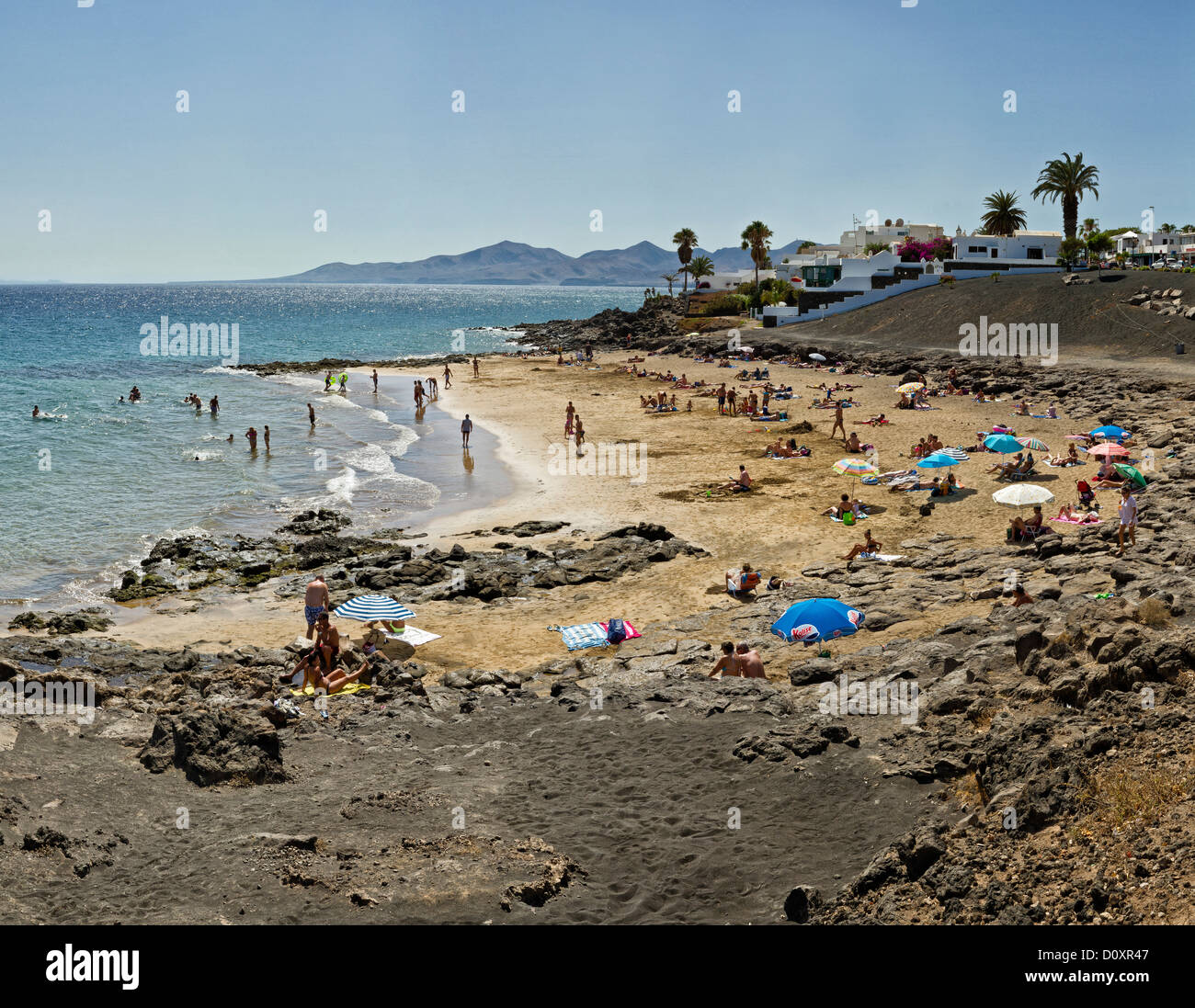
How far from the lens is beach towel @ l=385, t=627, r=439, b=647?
1661cm

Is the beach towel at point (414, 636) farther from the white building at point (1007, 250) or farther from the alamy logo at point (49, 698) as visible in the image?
the white building at point (1007, 250)

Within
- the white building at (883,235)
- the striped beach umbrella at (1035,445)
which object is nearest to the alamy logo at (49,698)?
the striped beach umbrella at (1035,445)

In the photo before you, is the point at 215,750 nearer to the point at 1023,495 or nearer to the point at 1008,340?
the point at 1023,495

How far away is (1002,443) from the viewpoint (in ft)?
86.4

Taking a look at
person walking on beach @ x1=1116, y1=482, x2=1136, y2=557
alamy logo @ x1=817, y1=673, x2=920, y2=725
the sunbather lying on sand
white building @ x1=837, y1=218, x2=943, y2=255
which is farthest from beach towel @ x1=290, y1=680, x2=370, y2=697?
white building @ x1=837, y1=218, x2=943, y2=255

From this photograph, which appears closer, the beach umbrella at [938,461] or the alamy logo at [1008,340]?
the beach umbrella at [938,461]

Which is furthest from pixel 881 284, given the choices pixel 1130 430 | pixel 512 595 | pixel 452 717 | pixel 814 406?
pixel 452 717

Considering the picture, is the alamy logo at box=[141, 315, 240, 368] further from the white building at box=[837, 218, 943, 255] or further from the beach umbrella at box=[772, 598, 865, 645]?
the beach umbrella at box=[772, 598, 865, 645]

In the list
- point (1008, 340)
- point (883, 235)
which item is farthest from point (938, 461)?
point (883, 235)

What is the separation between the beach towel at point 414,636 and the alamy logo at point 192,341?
7097 cm

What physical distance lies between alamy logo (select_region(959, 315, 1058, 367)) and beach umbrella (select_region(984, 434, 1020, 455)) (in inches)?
906

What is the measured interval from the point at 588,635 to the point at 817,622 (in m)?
4.04

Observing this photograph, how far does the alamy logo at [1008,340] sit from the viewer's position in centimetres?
4928
